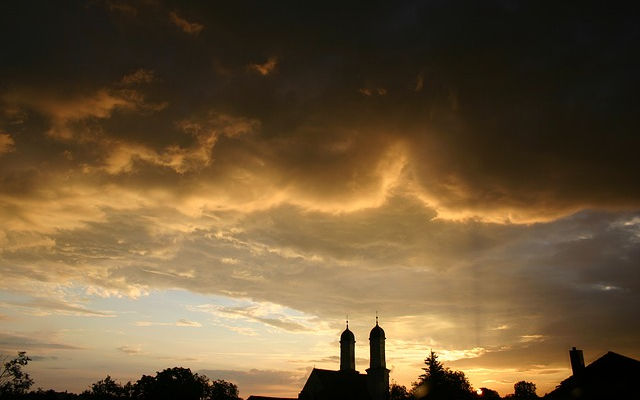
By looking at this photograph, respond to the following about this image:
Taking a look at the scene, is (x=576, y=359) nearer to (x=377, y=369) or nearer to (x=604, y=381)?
(x=604, y=381)

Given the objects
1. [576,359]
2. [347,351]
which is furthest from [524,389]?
[576,359]

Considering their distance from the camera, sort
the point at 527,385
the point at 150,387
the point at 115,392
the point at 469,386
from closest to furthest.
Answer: the point at 150,387 → the point at 469,386 → the point at 115,392 → the point at 527,385

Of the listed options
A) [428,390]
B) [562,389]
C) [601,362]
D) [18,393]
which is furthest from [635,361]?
[18,393]

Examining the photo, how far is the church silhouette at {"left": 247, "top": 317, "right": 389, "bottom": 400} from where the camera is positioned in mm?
74250

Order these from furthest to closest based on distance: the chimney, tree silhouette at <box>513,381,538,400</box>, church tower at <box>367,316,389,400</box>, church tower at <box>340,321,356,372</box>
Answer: tree silhouette at <box>513,381,538,400</box> < church tower at <box>340,321,356,372</box> < church tower at <box>367,316,389,400</box> < the chimney

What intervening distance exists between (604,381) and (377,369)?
44673 mm

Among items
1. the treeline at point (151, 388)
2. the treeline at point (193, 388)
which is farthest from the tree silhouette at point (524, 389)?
the treeline at point (151, 388)

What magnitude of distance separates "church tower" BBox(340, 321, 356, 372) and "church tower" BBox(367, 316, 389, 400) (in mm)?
5015

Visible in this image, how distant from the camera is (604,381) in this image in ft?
118

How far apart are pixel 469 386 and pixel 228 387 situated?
6108 cm

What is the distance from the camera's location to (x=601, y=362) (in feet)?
120

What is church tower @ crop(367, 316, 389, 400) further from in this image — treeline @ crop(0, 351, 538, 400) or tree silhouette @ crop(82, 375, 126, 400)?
tree silhouette @ crop(82, 375, 126, 400)

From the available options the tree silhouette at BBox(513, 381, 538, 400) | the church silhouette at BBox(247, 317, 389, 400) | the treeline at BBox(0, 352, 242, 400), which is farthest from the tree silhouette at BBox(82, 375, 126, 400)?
the tree silhouette at BBox(513, 381, 538, 400)

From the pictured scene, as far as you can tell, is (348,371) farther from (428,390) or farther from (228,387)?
(228,387)
